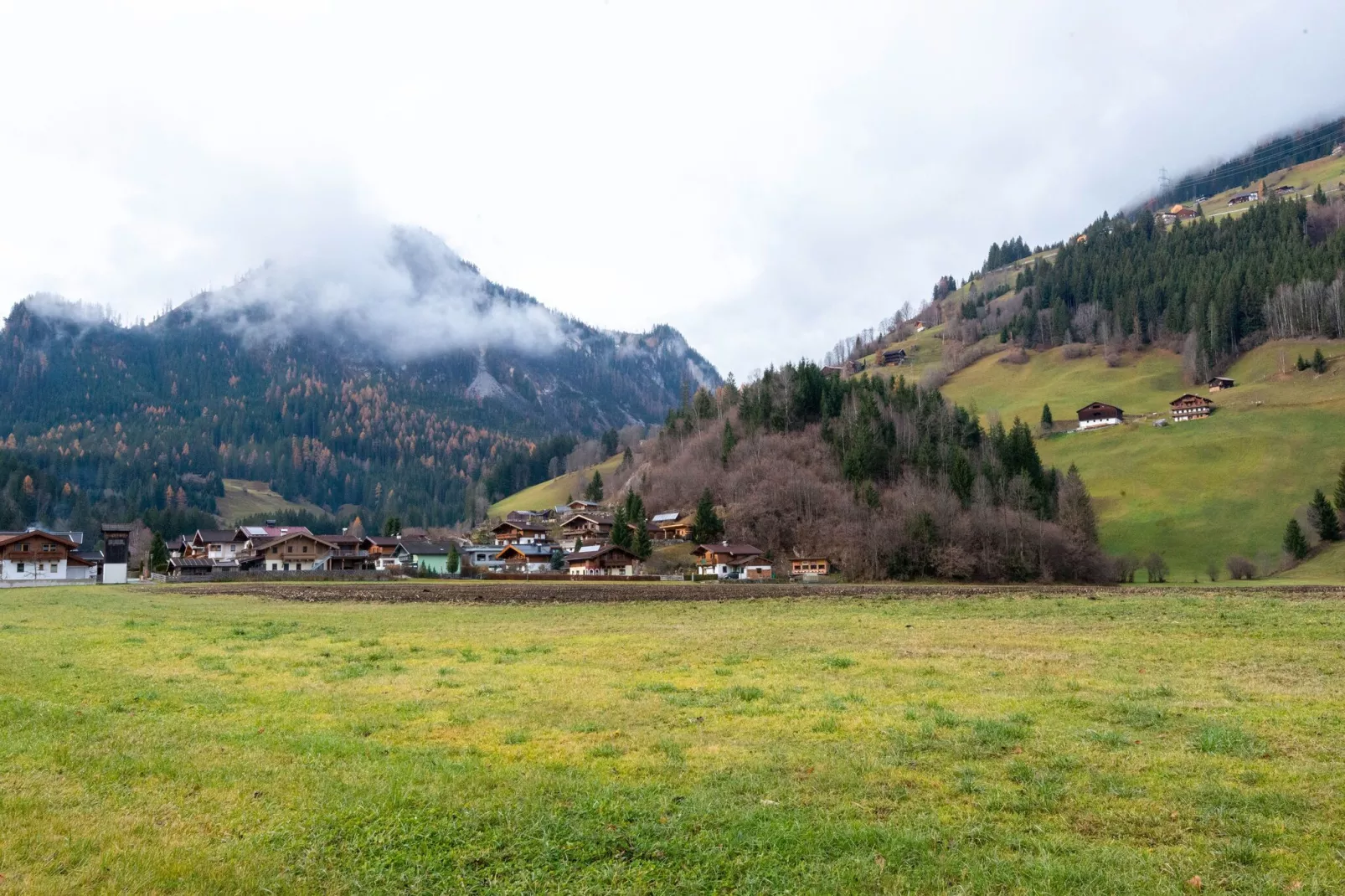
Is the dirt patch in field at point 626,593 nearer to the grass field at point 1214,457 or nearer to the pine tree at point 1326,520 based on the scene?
the grass field at point 1214,457

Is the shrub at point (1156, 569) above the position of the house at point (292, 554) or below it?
below

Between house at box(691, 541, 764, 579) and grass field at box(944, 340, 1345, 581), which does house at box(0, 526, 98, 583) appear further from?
grass field at box(944, 340, 1345, 581)

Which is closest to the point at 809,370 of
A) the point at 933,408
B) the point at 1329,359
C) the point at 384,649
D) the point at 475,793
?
the point at 933,408

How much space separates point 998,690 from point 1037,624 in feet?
58.0

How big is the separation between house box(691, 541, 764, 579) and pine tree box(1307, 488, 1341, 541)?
6232cm

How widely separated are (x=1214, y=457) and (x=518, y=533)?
109m

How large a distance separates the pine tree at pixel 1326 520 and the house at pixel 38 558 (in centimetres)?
14305

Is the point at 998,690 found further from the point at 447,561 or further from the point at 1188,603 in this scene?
the point at 447,561

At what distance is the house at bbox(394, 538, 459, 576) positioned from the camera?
11656cm

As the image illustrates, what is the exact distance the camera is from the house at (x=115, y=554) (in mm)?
93000

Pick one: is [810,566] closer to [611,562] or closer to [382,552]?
[611,562]

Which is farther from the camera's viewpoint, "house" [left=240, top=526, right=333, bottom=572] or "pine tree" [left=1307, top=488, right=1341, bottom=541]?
"house" [left=240, top=526, right=333, bottom=572]

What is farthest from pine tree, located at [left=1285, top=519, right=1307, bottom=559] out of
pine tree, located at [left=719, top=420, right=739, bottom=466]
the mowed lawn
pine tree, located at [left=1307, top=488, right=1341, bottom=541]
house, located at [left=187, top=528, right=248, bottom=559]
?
house, located at [left=187, top=528, right=248, bottom=559]

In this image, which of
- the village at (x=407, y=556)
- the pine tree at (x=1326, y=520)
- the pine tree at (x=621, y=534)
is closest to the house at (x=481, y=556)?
the village at (x=407, y=556)
